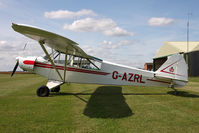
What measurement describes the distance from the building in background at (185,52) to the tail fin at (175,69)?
26181 mm

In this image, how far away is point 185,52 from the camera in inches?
1222

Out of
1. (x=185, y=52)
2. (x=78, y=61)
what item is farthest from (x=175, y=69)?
(x=185, y=52)

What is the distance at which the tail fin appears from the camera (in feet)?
24.6

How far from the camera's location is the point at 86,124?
3619mm

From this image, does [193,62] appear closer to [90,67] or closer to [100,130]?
[90,67]

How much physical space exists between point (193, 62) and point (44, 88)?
31.2 metres

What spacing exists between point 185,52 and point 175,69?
27517mm

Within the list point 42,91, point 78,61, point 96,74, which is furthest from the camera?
point 78,61

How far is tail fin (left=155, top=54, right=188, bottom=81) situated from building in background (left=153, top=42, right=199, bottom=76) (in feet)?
85.9

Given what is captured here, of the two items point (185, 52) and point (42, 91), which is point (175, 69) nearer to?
point (42, 91)

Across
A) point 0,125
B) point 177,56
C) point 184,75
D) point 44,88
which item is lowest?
point 0,125

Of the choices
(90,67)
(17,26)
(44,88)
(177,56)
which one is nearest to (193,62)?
(177,56)

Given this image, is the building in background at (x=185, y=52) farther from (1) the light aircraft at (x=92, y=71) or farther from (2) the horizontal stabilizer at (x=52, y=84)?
(2) the horizontal stabilizer at (x=52, y=84)

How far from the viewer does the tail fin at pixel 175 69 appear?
749 cm
